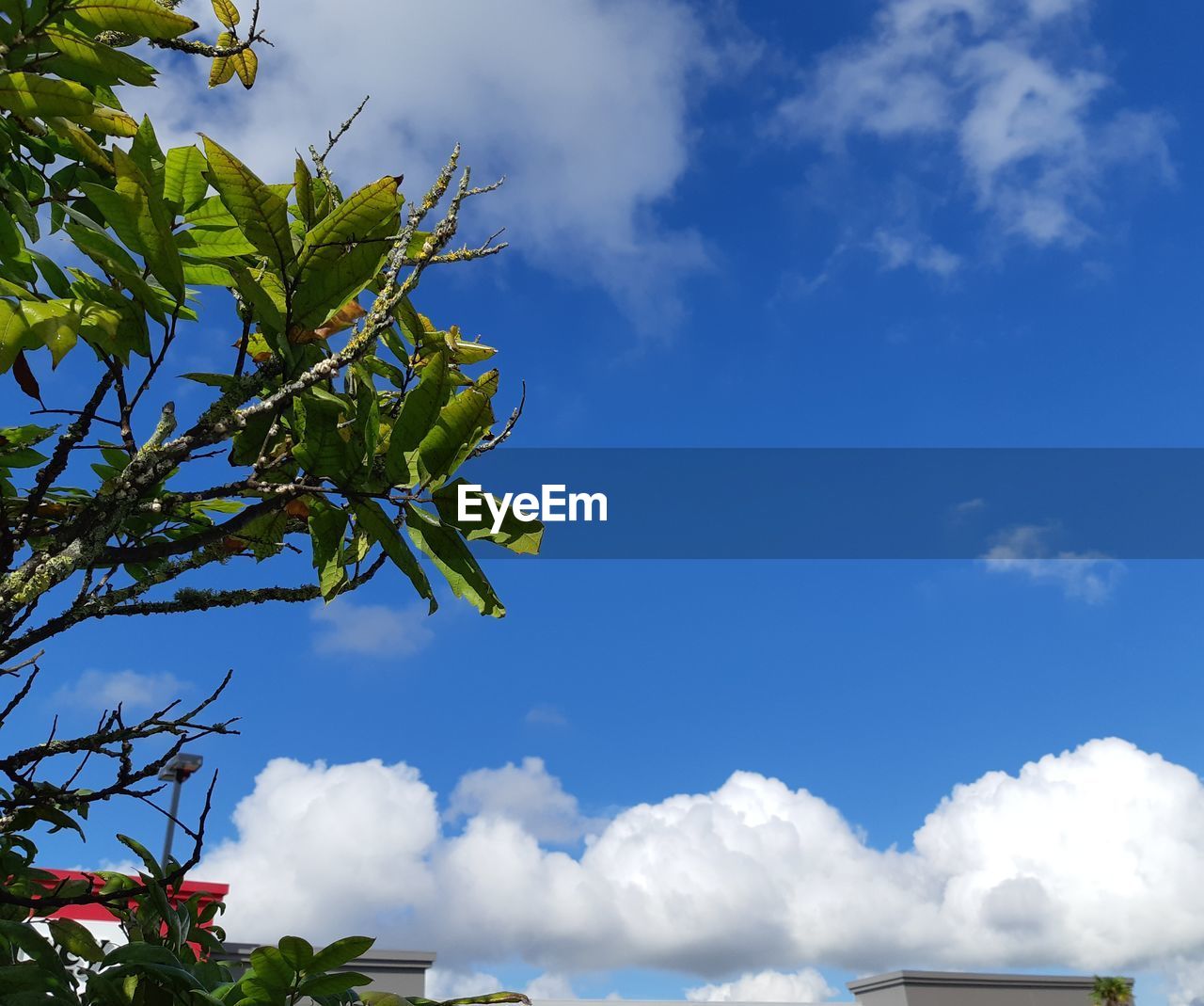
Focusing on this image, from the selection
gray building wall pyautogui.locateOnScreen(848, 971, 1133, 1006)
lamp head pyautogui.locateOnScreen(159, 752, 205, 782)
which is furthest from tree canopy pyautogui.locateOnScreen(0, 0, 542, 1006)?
gray building wall pyautogui.locateOnScreen(848, 971, 1133, 1006)

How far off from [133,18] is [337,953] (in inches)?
88.5

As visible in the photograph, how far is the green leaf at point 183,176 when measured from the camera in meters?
2.50

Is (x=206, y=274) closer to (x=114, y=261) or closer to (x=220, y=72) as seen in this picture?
(x=114, y=261)

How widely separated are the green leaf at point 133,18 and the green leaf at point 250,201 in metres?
0.46

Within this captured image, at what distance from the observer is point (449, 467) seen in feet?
8.05

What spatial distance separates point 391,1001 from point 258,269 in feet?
6.32

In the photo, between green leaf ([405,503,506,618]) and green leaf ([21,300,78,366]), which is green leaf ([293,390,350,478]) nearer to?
green leaf ([405,503,506,618])

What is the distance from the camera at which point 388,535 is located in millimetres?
2424

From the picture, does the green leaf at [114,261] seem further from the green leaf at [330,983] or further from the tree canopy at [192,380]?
→ the green leaf at [330,983]

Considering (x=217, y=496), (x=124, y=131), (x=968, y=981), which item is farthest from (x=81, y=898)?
(x=968, y=981)

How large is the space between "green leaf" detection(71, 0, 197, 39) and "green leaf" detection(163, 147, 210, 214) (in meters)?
0.26

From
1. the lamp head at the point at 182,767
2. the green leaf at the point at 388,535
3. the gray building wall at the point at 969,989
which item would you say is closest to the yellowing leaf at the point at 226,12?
the green leaf at the point at 388,535

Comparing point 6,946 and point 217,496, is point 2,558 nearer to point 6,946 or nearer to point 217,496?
point 217,496

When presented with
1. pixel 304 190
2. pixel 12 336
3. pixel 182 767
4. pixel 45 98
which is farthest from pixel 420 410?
pixel 182 767
